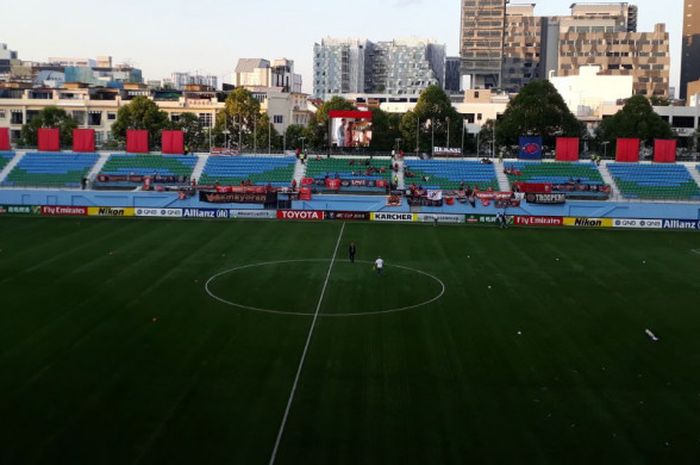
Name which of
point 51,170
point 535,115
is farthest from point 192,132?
point 535,115

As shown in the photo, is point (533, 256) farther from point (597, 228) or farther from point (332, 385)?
point (332, 385)

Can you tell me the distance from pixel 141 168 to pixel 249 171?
37.0 ft

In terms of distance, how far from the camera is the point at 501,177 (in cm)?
7369

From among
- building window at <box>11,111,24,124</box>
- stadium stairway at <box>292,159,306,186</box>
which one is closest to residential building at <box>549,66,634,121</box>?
stadium stairway at <box>292,159,306,186</box>

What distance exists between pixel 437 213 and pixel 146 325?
3711 cm

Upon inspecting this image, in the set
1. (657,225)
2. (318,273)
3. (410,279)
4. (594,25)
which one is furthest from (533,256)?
(594,25)

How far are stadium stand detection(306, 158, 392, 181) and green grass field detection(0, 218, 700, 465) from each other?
30.6 m

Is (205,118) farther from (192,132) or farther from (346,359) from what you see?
(346,359)

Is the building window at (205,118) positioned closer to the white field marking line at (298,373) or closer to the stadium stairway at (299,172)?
the stadium stairway at (299,172)

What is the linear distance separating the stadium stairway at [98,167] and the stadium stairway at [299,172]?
20.5 metres

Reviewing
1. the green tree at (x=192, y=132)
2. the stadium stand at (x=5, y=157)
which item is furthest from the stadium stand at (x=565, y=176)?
the stadium stand at (x=5, y=157)

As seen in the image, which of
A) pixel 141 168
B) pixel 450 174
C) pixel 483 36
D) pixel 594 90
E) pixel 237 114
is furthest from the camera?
pixel 483 36

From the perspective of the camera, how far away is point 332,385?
69.2 ft

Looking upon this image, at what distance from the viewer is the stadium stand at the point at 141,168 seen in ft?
236
